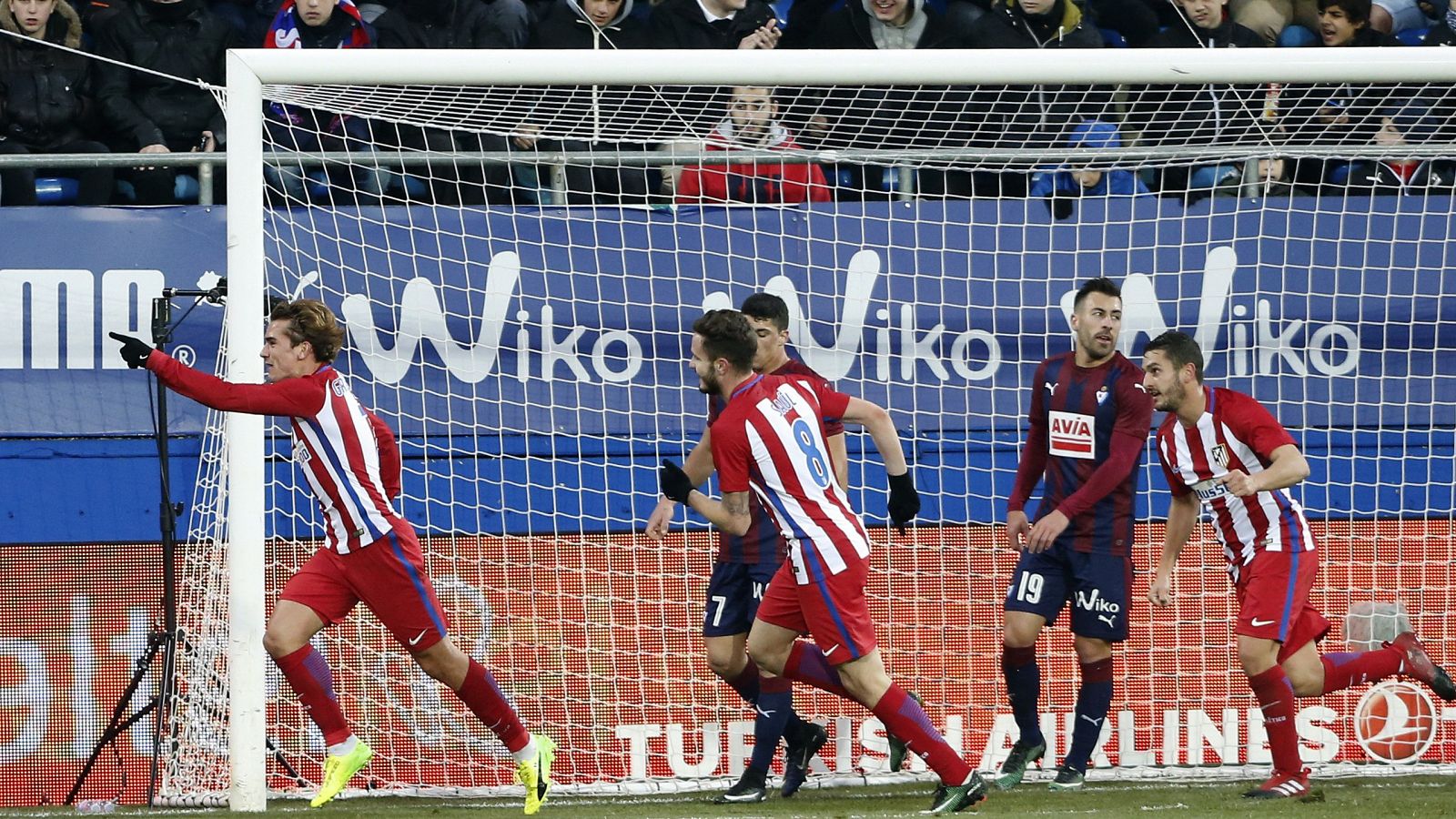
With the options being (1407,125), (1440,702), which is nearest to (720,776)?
(1440,702)

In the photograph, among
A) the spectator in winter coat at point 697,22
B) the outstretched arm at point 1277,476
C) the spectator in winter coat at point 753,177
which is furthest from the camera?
the spectator in winter coat at point 697,22

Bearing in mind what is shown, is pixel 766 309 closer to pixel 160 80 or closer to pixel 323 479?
pixel 323 479

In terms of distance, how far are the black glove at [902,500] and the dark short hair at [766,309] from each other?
77 cm

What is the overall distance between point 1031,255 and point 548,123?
7.09 ft

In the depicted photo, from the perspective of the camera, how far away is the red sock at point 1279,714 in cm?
598

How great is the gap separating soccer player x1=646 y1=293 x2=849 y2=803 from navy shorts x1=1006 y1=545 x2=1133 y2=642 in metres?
0.78

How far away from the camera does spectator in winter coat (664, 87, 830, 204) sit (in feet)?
23.6

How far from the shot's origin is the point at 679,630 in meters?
7.36

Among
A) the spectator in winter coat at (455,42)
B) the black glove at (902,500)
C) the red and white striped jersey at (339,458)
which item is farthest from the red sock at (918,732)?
the spectator in winter coat at (455,42)

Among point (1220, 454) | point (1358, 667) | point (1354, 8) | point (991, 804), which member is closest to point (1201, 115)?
point (1354, 8)

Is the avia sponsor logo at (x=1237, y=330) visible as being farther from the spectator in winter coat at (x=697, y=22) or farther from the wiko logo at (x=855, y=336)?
the spectator in winter coat at (x=697, y=22)

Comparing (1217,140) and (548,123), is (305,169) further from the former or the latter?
(1217,140)

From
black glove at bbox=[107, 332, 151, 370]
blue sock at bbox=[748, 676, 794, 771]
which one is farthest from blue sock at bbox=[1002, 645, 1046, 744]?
black glove at bbox=[107, 332, 151, 370]

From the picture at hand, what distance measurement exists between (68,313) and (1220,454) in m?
4.61
